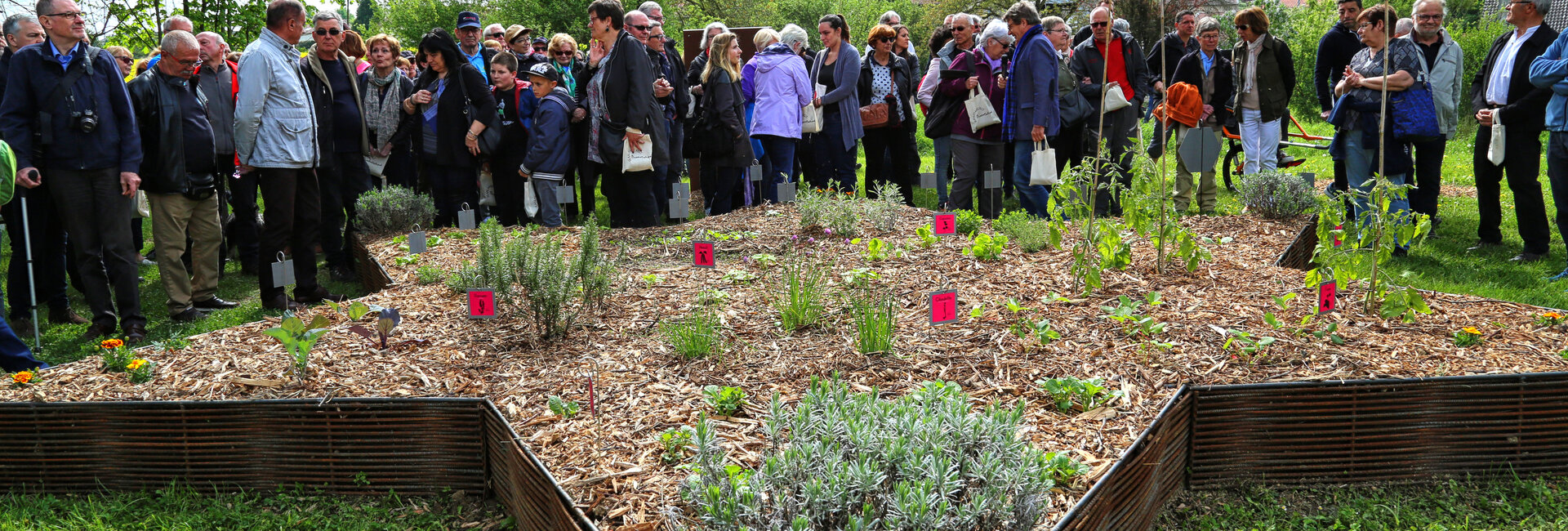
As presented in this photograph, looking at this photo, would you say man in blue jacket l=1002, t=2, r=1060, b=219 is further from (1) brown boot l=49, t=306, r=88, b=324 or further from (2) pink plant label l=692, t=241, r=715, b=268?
(1) brown boot l=49, t=306, r=88, b=324

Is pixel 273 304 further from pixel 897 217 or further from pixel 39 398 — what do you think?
pixel 897 217

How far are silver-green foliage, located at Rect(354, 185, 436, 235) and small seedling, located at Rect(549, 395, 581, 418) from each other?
14.3ft

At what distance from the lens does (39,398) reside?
13.6ft

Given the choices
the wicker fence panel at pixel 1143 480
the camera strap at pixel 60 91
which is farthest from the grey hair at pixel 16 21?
the wicker fence panel at pixel 1143 480

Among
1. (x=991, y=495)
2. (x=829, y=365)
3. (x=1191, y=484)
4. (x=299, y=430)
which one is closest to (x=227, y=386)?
(x=299, y=430)

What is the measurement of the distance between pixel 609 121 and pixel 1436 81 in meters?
5.76

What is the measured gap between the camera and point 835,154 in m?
9.82

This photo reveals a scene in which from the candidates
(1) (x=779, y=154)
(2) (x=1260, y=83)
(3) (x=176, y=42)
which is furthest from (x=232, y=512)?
(2) (x=1260, y=83)

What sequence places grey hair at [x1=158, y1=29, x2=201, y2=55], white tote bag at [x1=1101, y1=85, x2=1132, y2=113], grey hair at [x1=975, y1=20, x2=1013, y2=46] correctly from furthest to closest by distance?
white tote bag at [x1=1101, y1=85, x2=1132, y2=113] < grey hair at [x1=975, y1=20, x2=1013, y2=46] < grey hair at [x1=158, y1=29, x2=201, y2=55]

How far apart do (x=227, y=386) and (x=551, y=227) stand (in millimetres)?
3902

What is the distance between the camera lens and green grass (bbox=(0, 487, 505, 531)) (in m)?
3.68

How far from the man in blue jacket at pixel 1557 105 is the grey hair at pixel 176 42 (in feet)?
26.0

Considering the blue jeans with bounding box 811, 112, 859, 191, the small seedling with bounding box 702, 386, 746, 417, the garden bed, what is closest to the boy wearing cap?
the blue jeans with bounding box 811, 112, 859, 191

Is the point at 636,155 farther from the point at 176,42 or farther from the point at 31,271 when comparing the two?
the point at 31,271
